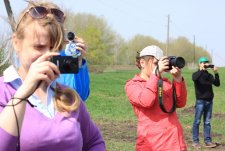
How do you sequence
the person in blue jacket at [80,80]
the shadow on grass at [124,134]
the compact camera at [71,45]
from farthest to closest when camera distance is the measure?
the shadow on grass at [124,134], the person in blue jacket at [80,80], the compact camera at [71,45]

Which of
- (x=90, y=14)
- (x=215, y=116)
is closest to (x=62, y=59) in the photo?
(x=215, y=116)

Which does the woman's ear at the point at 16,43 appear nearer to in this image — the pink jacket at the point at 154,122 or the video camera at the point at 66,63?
the video camera at the point at 66,63

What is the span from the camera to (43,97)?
216 centimetres

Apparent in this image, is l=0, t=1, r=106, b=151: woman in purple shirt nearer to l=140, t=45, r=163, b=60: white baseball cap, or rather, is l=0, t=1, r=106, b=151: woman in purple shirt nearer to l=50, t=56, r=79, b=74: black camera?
l=50, t=56, r=79, b=74: black camera

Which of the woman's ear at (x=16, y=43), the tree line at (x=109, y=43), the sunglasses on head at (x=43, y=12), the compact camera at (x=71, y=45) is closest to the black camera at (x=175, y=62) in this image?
the compact camera at (x=71, y=45)

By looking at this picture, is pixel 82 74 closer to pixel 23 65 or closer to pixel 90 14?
pixel 23 65

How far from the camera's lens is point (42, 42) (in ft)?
6.77

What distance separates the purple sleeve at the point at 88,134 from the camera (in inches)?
89.9

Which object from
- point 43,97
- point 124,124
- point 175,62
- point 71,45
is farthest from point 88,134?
point 124,124

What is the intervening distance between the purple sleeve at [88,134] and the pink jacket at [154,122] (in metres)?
1.93

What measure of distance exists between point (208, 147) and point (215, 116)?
22.0ft

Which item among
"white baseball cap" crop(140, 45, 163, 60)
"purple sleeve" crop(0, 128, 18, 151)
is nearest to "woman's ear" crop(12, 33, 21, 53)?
"purple sleeve" crop(0, 128, 18, 151)

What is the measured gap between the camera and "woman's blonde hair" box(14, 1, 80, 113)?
2104mm

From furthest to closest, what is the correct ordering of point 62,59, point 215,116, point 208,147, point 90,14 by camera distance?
point 90,14, point 215,116, point 208,147, point 62,59
